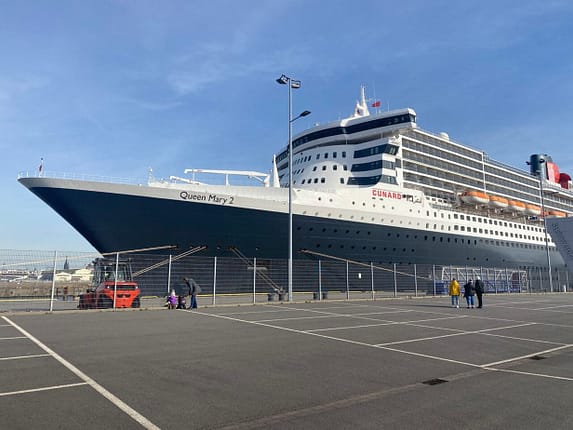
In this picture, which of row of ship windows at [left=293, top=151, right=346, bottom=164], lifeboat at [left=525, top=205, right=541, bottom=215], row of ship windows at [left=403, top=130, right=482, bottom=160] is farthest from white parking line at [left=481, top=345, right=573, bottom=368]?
lifeboat at [left=525, top=205, right=541, bottom=215]

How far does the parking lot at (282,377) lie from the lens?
3.33m

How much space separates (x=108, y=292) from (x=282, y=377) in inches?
437

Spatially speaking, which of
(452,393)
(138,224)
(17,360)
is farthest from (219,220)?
(452,393)

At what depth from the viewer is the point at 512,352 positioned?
6484 millimetres

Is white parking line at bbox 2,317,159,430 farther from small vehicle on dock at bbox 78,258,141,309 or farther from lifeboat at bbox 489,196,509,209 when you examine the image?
lifeboat at bbox 489,196,509,209

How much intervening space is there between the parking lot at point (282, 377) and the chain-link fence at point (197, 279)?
4.58m

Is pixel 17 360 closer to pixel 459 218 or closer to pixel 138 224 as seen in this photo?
pixel 138 224

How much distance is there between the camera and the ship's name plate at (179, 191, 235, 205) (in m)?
19.8

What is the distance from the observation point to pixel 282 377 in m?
4.71

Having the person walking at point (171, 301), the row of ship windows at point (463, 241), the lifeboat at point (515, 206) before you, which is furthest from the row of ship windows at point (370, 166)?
the person walking at point (171, 301)

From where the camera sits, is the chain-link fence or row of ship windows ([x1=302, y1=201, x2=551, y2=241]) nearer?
the chain-link fence

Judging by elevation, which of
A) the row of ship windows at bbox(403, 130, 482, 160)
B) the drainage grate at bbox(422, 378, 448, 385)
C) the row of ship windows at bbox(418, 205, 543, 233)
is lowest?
the drainage grate at bbox(422, 378, 448, 385)

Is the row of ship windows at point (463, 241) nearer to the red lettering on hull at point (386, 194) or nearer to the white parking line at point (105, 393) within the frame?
the red lettering on hull at point (386, 194)

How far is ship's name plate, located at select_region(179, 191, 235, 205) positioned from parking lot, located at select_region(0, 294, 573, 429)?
11.2 m
